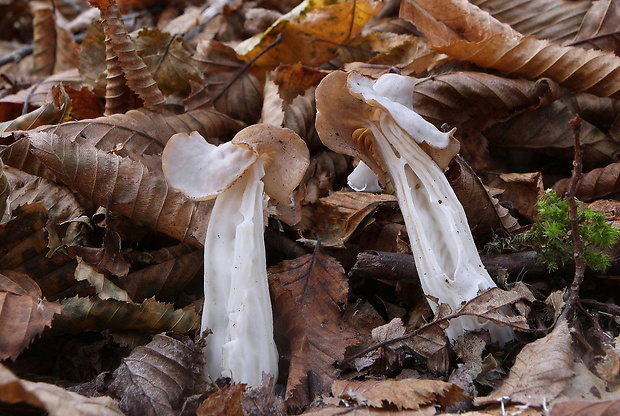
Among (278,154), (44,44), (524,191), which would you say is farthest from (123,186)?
(44,44)

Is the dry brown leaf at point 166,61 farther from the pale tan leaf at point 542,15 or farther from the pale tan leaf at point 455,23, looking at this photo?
the pale tan leaf at point 542,15

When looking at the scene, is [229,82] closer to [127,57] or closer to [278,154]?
[127,57]

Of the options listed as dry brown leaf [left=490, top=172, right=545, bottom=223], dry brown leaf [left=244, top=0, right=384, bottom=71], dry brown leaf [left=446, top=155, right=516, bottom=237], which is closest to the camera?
dry brown leaf [left=446, top=155, right=516, bottom=237]

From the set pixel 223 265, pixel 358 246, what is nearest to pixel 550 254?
pixel 358 246

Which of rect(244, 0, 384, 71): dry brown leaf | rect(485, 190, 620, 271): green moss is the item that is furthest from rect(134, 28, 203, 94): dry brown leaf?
rect(485, 190, 620, 271): green moss

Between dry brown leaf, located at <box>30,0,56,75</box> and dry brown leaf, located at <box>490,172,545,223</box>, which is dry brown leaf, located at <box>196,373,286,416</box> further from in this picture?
dry brown leaf, located at <box>30,0,56,75</box>

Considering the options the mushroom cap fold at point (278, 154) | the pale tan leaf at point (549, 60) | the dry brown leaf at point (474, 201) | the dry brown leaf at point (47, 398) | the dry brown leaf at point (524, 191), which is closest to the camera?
the dry brown leaf at point (47, 398)

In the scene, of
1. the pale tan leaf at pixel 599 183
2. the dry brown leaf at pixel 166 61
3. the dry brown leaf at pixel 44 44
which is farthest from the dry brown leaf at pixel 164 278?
the dry brown leaf at pixel 44 44
